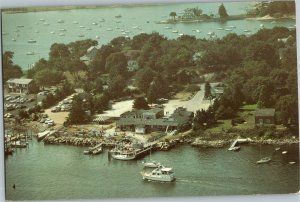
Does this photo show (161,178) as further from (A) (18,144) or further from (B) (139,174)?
(A) (18,144)

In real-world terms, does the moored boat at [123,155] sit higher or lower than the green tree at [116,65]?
lower

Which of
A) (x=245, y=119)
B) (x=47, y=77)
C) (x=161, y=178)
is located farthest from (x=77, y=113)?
(x=245, y=119)

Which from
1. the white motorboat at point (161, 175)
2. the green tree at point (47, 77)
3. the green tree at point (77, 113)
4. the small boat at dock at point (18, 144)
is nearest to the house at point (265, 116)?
the white motorboat at point (161, 175)

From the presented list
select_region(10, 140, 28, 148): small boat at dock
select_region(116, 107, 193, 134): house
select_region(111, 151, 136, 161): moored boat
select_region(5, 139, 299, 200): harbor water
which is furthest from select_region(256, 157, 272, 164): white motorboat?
select_region(10, 140, 28, 148): small boat at dock

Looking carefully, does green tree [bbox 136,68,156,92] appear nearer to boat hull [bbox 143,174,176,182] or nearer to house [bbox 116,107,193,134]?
house [bbox 116,107,193,134]

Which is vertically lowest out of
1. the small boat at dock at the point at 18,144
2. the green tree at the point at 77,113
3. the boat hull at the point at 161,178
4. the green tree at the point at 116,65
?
the boat hull at the point at 161,178

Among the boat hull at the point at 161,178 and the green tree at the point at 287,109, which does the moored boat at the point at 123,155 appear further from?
the green tree at the point at 287,109

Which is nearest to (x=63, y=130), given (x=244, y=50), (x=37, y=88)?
(x=37, y=88)
